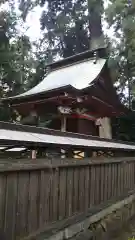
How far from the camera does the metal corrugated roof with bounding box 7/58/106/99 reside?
43.7ft

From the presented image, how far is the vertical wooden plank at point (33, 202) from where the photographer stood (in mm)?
3900

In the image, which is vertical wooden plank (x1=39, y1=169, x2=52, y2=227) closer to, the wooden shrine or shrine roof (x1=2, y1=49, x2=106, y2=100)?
the wooden shrine

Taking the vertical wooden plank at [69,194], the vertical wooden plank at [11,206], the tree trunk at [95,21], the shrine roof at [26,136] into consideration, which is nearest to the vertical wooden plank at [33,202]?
the vertical wooden plank at [11,206]

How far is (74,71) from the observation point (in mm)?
15617

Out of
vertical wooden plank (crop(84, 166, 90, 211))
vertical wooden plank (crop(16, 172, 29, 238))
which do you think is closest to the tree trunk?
vertical wooden plank (crop(84, 166, 90, 211))

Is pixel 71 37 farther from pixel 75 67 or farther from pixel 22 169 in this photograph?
pixel 22 169

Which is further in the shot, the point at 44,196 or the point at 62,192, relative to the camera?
the point at 62,192

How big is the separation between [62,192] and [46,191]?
0.49 meters

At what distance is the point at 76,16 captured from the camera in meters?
29.5

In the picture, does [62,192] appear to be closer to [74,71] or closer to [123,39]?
[74,71]

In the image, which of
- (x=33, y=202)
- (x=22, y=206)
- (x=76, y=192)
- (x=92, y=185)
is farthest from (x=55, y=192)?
(x=92, y=185)

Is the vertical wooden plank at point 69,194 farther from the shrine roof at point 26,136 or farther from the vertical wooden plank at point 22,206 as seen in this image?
the vertical wooden plank at point 22,206

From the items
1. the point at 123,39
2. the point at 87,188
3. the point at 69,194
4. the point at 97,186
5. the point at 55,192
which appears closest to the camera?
the point at 55,192

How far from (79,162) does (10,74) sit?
47.9 ft
